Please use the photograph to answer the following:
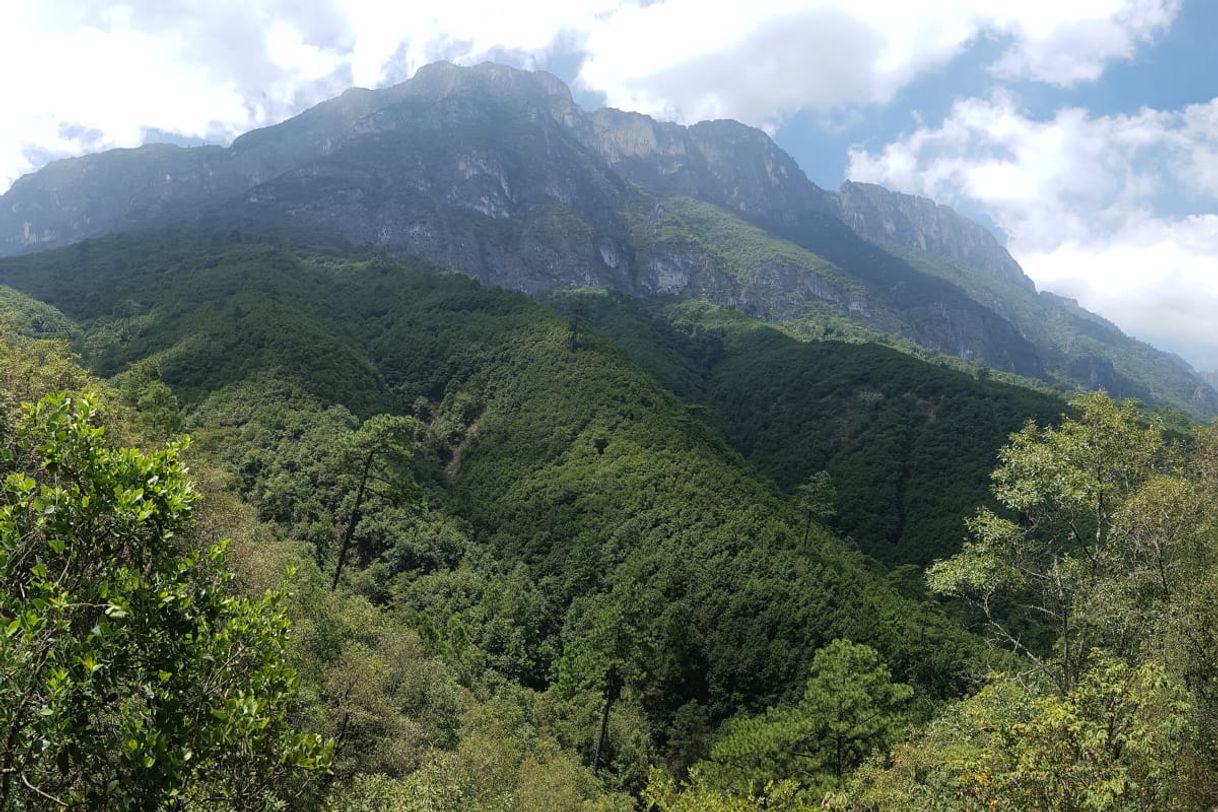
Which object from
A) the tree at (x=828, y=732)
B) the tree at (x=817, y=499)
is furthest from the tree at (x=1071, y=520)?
the tree at (x=817, y=499)

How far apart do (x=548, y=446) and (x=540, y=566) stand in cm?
2511

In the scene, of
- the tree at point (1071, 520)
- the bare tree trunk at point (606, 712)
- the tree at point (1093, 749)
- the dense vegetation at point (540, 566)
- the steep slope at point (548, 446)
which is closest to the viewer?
the dense vegetation at point (540, 566)

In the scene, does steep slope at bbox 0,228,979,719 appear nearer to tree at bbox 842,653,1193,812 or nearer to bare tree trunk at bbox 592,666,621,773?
bare tree trunk at bbox 592,666,621,773

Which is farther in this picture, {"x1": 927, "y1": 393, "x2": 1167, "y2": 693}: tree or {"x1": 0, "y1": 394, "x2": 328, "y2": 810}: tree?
{"x1": 927, "y1": 393, "x2": 1167, "y2": 693}: tree

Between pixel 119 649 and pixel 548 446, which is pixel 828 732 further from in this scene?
pixel 548 446

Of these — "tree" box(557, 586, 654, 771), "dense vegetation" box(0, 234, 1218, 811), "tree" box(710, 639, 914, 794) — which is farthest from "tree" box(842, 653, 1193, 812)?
"tree" box(557, 586, 654, 771)

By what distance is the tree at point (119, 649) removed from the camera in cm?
605

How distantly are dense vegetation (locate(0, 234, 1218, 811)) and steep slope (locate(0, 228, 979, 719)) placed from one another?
1.61ft

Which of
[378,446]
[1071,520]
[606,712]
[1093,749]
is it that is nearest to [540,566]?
[606,712]

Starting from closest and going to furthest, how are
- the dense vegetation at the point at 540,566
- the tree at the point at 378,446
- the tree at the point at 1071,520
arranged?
1. the dense vegetation at the point at 540,566
2. the tree at the point at 1071,520
3. the tree at the point at 378,446

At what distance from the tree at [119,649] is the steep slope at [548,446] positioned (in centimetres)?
4726

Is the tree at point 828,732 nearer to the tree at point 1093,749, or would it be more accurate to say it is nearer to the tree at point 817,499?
the tree at point 1093,749

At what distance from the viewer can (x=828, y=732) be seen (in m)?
36.7

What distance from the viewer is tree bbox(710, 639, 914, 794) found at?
35.2 metres
